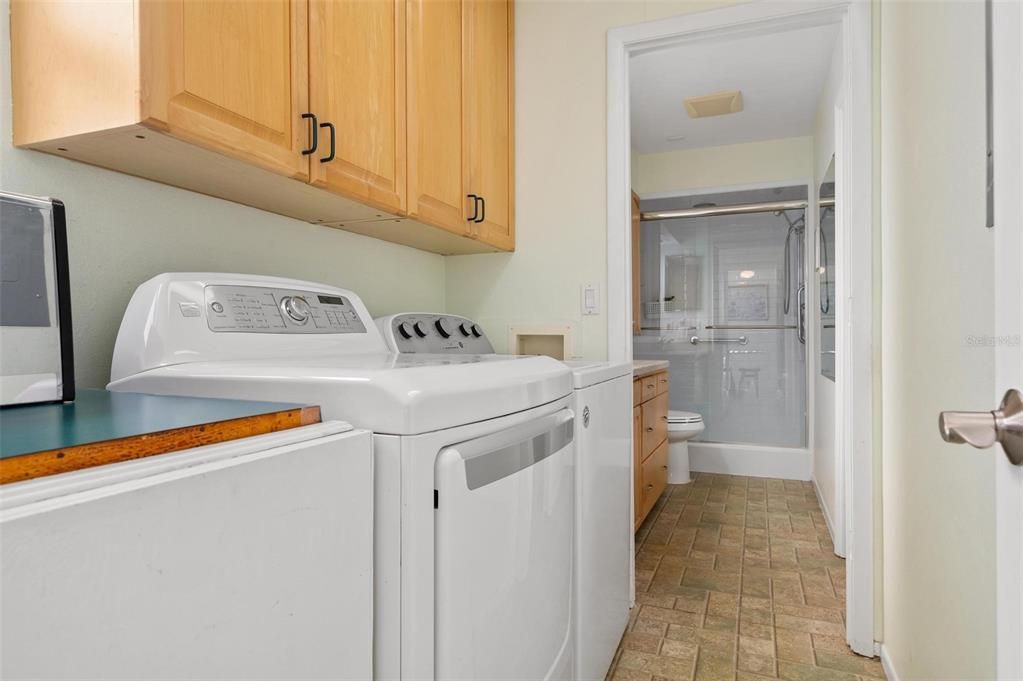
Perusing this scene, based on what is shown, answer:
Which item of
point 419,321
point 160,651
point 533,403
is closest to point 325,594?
point 160,651

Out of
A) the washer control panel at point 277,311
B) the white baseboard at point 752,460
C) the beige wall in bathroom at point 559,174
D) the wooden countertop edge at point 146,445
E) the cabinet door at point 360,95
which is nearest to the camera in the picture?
the wooden countertop edge at point 146,445

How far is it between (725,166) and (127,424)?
4474 mm

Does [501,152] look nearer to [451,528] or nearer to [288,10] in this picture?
[288,10]

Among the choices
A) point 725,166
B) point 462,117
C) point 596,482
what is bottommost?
point 596,482

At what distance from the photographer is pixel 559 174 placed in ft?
7.27

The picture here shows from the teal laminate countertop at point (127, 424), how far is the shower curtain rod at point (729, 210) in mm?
4207

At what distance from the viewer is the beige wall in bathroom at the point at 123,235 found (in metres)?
1.08

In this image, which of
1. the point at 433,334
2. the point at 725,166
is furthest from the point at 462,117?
the point at 725,166

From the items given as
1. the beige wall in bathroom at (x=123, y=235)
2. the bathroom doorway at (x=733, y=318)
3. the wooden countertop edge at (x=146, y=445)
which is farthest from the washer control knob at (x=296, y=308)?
the bathroom doorway at (x=733, y=318)

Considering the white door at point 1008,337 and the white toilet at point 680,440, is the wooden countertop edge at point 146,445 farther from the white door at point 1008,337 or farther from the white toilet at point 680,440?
the white toilet at point 680,440

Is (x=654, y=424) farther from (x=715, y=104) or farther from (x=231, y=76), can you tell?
(x=231, y=76)

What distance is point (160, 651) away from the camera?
20.5 inches

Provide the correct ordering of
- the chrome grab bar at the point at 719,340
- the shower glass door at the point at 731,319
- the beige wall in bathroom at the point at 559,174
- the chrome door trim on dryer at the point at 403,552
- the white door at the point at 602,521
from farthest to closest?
the chrome grab bar at the point at 719,340
the shower glass door at the point at 731,319
the beige wall in bathroom at the point at 559,174
the white door at the point at 602,521
the chrome door trim on dryer at the point at 403,552

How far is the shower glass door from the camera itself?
4.27m
